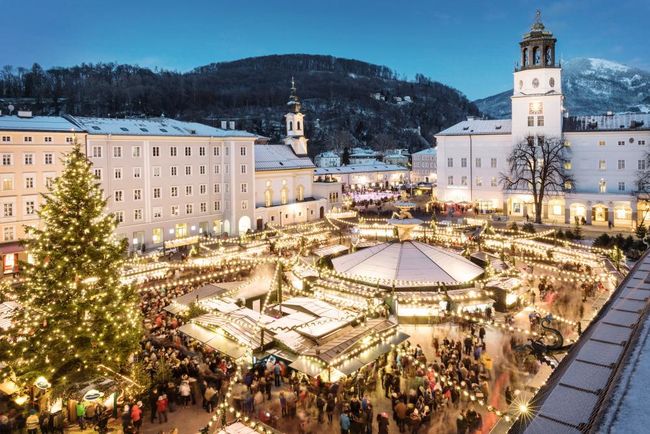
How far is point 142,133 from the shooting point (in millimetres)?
43344

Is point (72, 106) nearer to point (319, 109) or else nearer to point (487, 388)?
point (319, 109)

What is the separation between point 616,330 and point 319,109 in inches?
6617

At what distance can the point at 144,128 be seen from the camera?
44969 millimetres

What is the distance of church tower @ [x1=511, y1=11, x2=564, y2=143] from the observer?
5638cm

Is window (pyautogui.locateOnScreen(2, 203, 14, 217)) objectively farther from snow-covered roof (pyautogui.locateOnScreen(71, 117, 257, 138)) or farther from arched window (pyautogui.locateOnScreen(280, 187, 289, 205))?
arched window (pyautogui.locateOnScreen(280, 187, 289, 205))

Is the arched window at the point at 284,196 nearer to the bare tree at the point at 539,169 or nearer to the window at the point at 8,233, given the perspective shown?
the bare tree at the point at 539,169

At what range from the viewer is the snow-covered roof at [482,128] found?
199 ft

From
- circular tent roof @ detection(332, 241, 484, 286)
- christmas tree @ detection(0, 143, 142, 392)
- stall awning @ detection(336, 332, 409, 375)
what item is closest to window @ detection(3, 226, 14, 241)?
christmas tree @ detection(0, 143, 142, 392)

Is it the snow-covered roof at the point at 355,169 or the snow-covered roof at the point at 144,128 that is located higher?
the snow-covered roof at the point at 144,128

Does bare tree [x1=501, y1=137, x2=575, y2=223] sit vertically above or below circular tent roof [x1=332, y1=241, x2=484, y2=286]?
above

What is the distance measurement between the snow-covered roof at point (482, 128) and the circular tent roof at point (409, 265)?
37873 millimetres

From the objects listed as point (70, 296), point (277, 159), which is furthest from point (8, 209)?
point (277, 159)

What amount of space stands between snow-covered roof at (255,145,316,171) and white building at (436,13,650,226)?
18.6m

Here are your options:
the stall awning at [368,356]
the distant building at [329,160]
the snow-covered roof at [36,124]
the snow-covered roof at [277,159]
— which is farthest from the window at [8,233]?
the distant building at [329,160]
